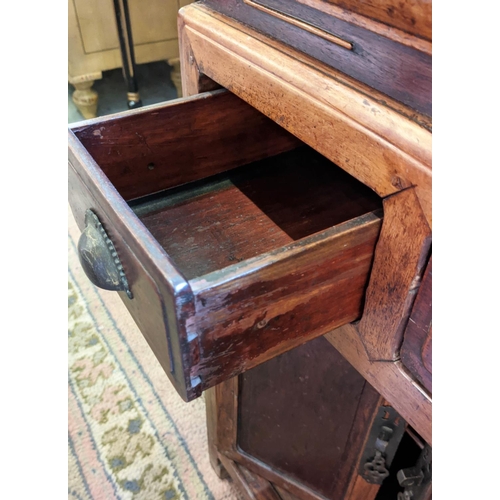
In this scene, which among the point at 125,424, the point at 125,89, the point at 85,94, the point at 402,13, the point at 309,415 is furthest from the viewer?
the point at 125,89

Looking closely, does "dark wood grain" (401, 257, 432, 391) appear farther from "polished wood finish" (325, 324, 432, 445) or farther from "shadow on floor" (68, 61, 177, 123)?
"shadow on floor" (68, 61, 177, 123)

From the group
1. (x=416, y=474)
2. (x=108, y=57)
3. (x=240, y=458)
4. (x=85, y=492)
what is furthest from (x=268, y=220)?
(x=108, y=57)

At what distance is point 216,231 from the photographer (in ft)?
1.89

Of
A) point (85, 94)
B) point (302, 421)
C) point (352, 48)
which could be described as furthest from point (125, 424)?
point (85, 94)

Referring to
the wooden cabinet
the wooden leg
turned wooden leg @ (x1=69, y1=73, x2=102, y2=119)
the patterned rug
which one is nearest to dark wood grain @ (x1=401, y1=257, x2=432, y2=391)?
the wooden cabinet

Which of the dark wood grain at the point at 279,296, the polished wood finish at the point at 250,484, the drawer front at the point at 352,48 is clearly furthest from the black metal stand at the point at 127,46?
the dark wood grain at the point at 279,296

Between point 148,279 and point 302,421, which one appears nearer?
point 148,279

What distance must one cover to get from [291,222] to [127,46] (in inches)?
42.5

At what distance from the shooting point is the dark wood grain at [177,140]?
21.3 inches

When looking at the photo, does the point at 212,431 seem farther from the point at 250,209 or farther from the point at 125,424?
the point at 250,209

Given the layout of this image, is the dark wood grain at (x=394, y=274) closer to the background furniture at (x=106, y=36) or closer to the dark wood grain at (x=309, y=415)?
the dark wood grain at (x=309, y=415)

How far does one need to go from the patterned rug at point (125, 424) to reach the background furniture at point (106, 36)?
0.73 meters

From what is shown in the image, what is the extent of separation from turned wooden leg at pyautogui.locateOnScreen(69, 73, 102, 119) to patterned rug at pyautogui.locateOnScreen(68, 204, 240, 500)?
0.71m

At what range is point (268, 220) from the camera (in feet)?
1.93
